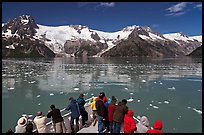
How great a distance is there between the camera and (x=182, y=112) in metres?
15.3

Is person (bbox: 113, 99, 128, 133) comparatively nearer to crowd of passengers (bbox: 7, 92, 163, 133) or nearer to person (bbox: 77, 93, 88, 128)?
crowd of passengers (bbox: 7, 92, 163, 133)

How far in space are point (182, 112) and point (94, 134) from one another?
829 centimetres

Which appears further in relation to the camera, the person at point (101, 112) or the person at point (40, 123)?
the person at point (101, 112)

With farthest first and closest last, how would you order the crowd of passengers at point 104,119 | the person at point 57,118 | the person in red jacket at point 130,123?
the person at point 57,118, the crowd of passengers at point 104,119, the person in red jacket at point 130,123

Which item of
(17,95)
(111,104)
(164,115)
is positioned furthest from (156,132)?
(17,95)

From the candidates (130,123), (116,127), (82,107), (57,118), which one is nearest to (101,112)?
(116,127)

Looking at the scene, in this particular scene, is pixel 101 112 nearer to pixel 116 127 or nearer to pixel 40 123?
pixel 116 127

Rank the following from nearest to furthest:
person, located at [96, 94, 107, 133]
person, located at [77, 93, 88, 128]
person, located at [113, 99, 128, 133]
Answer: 1. person, located at [113, 99, 128, 133]
2. person, located at [96, 94, 107, 133]
3. person, located at [77, 93, 88, 128]

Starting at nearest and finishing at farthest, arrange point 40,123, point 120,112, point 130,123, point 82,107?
point 130,123 → point 120,112 → point 40,123 → point 82,107

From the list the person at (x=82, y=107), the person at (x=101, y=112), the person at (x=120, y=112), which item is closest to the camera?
the person at (x=120, y=112)

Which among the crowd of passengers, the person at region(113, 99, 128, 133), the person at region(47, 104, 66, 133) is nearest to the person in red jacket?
the crowd of passengers

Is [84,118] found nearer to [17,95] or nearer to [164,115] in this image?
[164,115]

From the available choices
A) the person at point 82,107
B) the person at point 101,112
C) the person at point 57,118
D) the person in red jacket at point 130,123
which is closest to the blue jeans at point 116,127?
the person at point 101,112

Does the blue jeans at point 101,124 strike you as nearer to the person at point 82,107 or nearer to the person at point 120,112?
the person at point 120,112
